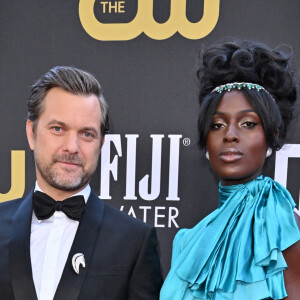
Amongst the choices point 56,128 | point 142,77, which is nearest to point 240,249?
point 56,128

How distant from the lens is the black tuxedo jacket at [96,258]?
49.3 inches

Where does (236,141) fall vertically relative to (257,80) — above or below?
below

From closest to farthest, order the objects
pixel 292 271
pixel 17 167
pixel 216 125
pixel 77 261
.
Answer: pixel 292 271, pixel 77 261, pixel 216 125, pixel 17 167

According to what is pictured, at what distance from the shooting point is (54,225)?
1360 mm

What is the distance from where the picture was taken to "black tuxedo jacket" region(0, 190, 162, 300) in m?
1.25

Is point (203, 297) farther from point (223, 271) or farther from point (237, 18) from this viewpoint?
point (237, 18)

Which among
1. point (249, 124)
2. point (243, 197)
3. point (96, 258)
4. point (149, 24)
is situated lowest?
point (96, 258)

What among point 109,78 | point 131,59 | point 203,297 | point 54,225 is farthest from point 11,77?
point 203,297

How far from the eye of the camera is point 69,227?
1.39m

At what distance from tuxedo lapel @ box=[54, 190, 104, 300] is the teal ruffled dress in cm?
30

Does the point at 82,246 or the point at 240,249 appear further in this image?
the point at 82,246

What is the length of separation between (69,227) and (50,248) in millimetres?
106

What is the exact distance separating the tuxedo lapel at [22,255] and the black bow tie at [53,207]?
0.05m

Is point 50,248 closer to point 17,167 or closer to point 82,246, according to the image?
point 82,246
